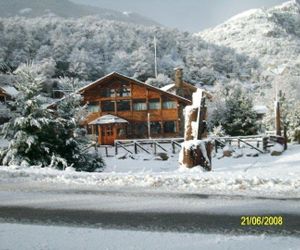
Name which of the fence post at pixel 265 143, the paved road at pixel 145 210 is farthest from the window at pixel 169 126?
the paved road at pixel 145 210

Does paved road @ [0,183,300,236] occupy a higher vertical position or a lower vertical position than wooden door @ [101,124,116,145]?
higher

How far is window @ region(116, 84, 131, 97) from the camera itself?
46.5 meters

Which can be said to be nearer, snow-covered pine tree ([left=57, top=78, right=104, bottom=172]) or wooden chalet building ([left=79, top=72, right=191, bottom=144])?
snow-covered pine tree ([left=57, top=78, right=104, bottom=172])

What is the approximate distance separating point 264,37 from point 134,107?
131 metres

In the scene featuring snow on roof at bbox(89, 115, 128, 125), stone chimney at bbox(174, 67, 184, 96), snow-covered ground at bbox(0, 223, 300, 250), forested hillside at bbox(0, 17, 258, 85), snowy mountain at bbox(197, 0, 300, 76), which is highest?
snowy mountain at bbox(197, 0, 300, 76)

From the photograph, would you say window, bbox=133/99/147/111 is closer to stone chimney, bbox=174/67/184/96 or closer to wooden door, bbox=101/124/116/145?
wooden door, bbox=101/124/116/145

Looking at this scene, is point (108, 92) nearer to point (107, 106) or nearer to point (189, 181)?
point (107, 106)

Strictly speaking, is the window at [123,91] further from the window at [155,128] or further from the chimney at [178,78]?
the chimney at [178,78]

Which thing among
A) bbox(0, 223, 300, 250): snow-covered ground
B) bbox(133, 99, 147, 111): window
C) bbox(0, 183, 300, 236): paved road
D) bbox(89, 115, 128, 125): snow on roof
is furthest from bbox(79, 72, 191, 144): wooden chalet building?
bbox(0, 223, 300, 250): snow-covered ground

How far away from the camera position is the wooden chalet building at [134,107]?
152 feet

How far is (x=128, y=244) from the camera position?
5012mm

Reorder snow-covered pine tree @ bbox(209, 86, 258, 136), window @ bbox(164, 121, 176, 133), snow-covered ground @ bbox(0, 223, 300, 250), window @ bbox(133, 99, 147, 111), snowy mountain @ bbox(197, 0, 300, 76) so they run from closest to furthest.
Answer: snow-covered ground @ bbox(0, 223, 300, 250), snow-covered pine tree @ bbox(209, 86, 258, 136), window @ bbox(133, 99, 147, 111), window @ bbox(164, 121, 176, 133), snowy mountain @ bbox(197, 0, 300, 76)

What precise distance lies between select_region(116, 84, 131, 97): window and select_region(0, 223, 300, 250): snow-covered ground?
4130 centimetres

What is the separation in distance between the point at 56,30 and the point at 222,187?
103 meters
